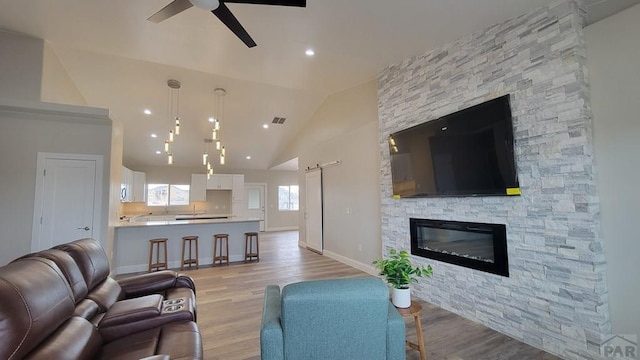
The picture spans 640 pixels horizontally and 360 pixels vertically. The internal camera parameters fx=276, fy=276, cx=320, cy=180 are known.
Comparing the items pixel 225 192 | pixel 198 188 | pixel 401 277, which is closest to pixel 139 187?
pixel 198 188

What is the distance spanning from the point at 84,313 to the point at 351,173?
4.50 metres

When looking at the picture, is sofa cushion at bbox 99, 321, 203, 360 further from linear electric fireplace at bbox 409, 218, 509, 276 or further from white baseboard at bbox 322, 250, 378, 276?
white baseboard at bbox 322, 250, 378, 276

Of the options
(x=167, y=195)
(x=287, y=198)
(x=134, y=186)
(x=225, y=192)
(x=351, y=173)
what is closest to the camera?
(x=351, y=173)

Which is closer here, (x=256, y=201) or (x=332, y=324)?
(x=332, y=324)

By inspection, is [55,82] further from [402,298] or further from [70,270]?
[402,298]

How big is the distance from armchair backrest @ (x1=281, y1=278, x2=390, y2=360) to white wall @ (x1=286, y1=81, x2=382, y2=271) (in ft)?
10.7

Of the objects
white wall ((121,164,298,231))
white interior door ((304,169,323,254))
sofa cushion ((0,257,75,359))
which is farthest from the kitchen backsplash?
sofa cushion ((0,257,75,359))

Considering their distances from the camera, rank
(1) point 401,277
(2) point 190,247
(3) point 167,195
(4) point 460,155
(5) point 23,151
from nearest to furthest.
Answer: (1) point 401,277
(4) point 460,155
(5) point 23,151
(2) point 190,247
(3) point 167,195

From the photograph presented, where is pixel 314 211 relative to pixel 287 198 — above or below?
below

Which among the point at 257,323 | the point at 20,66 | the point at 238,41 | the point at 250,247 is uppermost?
the point at 238,41

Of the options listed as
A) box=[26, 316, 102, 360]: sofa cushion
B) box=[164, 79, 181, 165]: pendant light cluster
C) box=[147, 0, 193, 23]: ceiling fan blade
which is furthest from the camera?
box=[164, 79, 181, 165]: pendant light cluster

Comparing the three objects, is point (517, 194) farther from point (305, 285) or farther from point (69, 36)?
point (69, 36)

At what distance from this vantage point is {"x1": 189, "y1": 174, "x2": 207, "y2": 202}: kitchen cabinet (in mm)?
10031

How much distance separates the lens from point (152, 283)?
264cm
